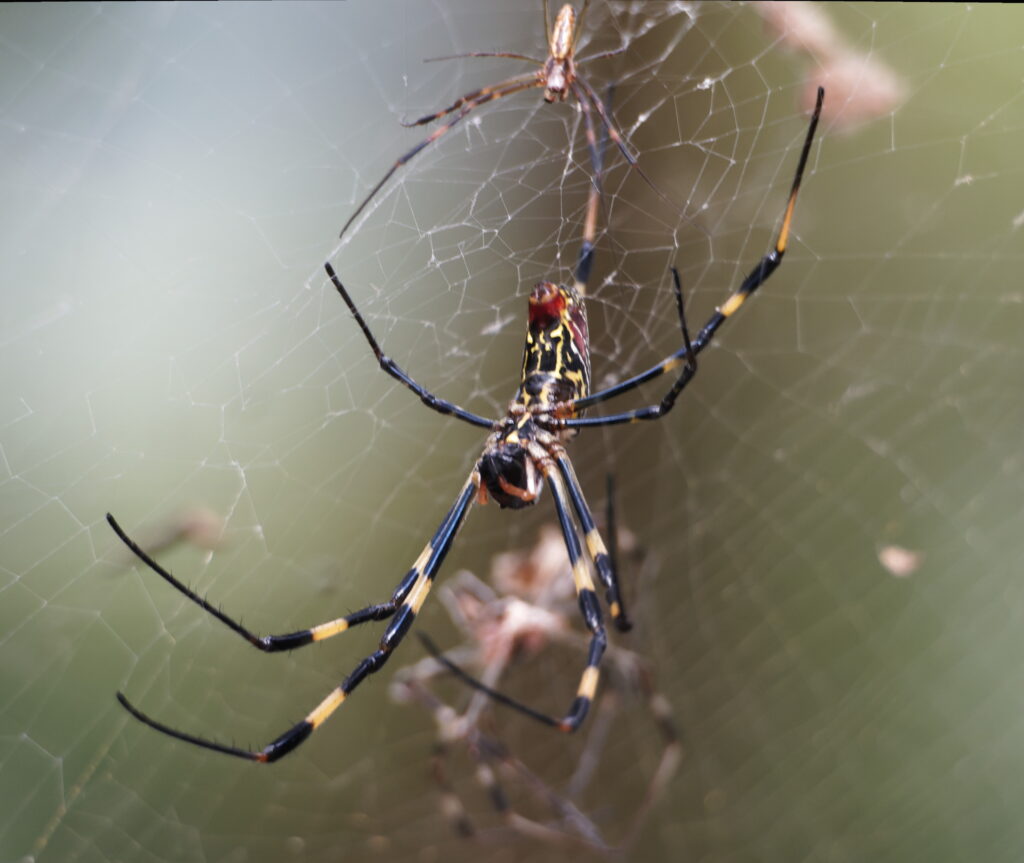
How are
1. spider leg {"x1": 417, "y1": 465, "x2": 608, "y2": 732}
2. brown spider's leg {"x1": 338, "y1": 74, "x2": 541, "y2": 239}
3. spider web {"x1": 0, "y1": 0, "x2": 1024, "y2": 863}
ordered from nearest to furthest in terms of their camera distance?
brown spider's leg {"x1": 338, "y1": 74, "x2": 541, "y2": 239} < spider leg {"x1": 417, "y1": 465, "x2": 608, "y2": 732} < spider web {"x1": 0, "y1": 0, "x2": 1024, "y2": 863}

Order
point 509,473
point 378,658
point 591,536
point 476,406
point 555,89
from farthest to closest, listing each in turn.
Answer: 1. point 476,406
2. point 591,536
3. point 509,473
4. point 378,658
5. point 555,89

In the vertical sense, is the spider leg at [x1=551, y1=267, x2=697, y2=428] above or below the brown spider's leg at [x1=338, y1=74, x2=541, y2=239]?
below

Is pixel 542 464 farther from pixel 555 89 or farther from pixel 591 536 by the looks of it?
pixel 555 89

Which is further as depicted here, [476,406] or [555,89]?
[476,406]

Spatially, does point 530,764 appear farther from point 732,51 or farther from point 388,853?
point 732,51

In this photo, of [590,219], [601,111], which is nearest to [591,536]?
[590,219]

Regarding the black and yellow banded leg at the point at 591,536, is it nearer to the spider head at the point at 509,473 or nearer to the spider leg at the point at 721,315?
the spider head at the point at 509,473

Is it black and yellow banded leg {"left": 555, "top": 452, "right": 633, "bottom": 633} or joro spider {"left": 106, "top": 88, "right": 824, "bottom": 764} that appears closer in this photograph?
joro spider {"left": 106, "top": 88, "right": 824, "bottom": 764}

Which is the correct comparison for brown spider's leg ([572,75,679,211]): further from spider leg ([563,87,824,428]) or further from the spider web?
A: spider leg ([563,87,824,428])

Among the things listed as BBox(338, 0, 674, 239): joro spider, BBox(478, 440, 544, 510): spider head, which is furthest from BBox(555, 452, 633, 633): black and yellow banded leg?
BBox(338, 0, 674, 239): joro spider
